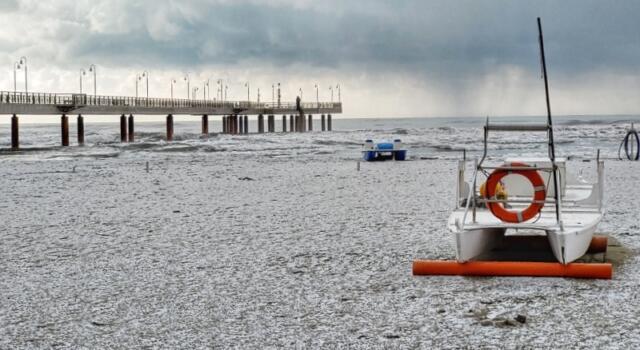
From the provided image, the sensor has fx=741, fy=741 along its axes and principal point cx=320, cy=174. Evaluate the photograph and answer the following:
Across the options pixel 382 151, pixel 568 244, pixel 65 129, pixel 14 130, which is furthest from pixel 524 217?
pixel 65 129

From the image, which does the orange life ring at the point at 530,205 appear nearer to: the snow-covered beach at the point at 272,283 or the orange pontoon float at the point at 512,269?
the orange pontoon float at the point at 512,269

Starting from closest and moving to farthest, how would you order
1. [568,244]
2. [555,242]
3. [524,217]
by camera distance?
[568,244], [555,242], [524,217]

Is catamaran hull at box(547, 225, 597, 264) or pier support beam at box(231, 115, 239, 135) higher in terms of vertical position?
pier support beam at box(231, 115, 239, 135)

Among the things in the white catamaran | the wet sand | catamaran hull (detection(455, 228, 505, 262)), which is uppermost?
the white catamaran

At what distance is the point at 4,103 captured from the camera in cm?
4725

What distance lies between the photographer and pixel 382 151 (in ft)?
101

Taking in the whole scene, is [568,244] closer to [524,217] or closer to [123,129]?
[524,217]

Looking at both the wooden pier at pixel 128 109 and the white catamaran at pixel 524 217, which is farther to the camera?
the wooden pier at pixel 128 109

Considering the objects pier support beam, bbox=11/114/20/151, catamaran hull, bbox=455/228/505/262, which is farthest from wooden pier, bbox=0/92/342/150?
catamaran hull, bbox=455/228/505/262

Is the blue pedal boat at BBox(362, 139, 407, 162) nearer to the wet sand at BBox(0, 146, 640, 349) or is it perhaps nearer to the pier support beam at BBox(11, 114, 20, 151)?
the wet sand at BBox(0, 146, 640, 349)

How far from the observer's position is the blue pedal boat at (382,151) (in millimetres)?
30741

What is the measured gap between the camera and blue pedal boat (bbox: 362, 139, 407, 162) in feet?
101

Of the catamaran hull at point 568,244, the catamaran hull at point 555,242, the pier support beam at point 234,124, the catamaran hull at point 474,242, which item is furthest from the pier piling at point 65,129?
the catamaran hull at point 568,244

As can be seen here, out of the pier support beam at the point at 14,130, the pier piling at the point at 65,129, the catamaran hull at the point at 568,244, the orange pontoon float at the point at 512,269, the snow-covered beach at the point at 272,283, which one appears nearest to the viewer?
the snow-covered beach at the point at 272,283
